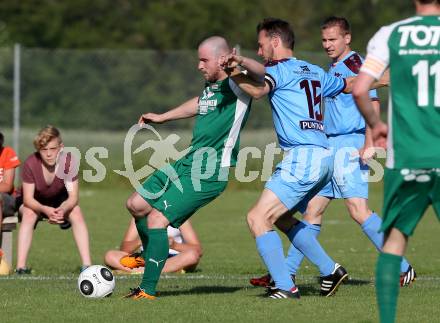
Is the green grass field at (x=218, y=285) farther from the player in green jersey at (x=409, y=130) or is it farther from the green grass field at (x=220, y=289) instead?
the player in green jersey at (x=409, y=130)

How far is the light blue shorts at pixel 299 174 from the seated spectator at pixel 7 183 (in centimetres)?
426

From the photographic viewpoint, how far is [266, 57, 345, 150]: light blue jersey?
8172 millimetres

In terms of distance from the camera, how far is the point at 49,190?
11.3m

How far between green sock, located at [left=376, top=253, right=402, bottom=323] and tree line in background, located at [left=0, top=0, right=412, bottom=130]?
17.7 metres

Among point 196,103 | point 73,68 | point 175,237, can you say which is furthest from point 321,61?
point 196,103

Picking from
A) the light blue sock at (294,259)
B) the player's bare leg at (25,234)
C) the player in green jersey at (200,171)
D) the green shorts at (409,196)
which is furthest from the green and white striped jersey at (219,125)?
the player's bare leg at (25,234)

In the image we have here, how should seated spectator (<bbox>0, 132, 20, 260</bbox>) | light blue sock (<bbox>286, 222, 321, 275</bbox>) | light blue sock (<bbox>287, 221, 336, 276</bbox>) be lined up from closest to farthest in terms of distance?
light blue sock (<bbox>287, 221, 336, 276</bbox>) < light blue sock (<bbox>286, 222, 321, 275</bbox>) < seated spectator (<bbox>0, 132, 20, 260</bbox>)

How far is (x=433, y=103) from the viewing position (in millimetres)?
6039

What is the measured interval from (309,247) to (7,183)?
4.33 m

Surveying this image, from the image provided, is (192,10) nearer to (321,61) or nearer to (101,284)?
(321,61)

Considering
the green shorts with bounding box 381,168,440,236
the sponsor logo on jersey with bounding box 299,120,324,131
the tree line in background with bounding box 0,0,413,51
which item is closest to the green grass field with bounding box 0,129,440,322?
the green shorts with bounding box 381,168,440,236

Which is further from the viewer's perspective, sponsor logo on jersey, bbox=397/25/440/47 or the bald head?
the bald head

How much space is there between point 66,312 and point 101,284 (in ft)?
2.92

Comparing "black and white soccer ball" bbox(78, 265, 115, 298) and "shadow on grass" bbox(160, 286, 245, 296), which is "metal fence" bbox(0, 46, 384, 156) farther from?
"black and white soccer ball" bbox(78, 265, 115, 298)
